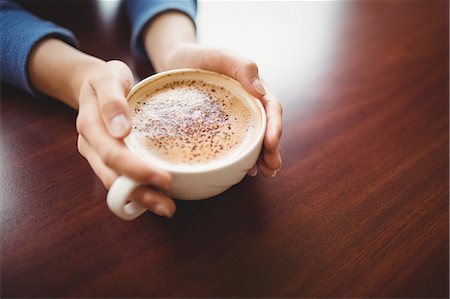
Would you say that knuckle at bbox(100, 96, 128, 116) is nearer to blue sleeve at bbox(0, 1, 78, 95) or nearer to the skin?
the skin

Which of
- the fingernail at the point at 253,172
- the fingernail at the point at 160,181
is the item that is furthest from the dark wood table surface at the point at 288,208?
the fingernail at the point at 160,181

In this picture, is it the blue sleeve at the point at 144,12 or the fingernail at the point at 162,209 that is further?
the blue sleeve at the point at 144,12

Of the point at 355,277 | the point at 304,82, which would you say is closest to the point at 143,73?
the point at 304,82

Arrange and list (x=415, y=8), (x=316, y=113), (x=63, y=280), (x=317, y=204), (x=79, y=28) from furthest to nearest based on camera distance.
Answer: (x=415, y=8) < (x=79, y=28) < (x=316, y=113) < (x=317, y=204) < (x=63, y=280)

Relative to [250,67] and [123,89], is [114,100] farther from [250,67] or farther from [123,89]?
[250,67]

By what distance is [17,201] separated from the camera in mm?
670

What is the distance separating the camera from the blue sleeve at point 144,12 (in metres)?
0.95

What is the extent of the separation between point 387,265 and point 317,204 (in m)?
0.14

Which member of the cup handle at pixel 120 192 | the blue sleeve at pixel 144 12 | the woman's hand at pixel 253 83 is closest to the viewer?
the cup handle at pixel 120 192

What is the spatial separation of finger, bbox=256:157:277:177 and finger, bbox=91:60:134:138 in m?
0.22

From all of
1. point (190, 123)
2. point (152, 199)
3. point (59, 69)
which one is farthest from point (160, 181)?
point (59, 69)

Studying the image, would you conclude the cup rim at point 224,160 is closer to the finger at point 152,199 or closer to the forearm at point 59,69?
the finger at point 152,199

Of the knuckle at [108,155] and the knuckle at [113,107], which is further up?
the knuckle at [113,107]

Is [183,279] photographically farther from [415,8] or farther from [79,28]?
[415,8]
